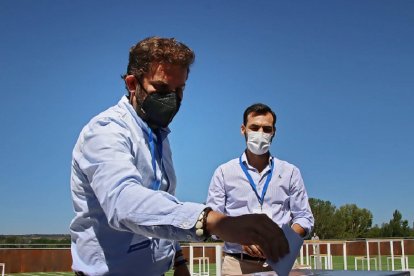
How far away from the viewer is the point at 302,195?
3.88m

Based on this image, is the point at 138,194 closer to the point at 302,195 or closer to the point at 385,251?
the point at 302,195

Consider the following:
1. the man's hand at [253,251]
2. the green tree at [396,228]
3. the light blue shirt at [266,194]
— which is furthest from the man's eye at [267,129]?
the green tree at [396,228]

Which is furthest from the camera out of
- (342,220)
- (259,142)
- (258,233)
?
(342,220)

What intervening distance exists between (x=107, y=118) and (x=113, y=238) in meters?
0.35

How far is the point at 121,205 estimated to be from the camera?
1.12m

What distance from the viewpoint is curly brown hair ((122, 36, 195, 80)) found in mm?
1605

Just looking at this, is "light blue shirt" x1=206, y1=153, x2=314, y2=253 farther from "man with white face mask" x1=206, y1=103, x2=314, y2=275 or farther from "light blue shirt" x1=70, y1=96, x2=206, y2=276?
"light blue shirt" x1=70, y1=96, x2=206, y2=276

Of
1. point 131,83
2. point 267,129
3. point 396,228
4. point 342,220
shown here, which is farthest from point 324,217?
point 131,83

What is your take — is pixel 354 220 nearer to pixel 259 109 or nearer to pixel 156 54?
pixel 259 109

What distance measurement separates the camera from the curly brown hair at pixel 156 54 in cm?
161

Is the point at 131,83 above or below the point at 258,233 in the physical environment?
above

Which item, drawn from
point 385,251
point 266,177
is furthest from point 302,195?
point 385,251

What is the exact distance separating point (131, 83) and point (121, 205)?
0.64m

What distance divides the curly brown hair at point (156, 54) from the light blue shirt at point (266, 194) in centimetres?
218
